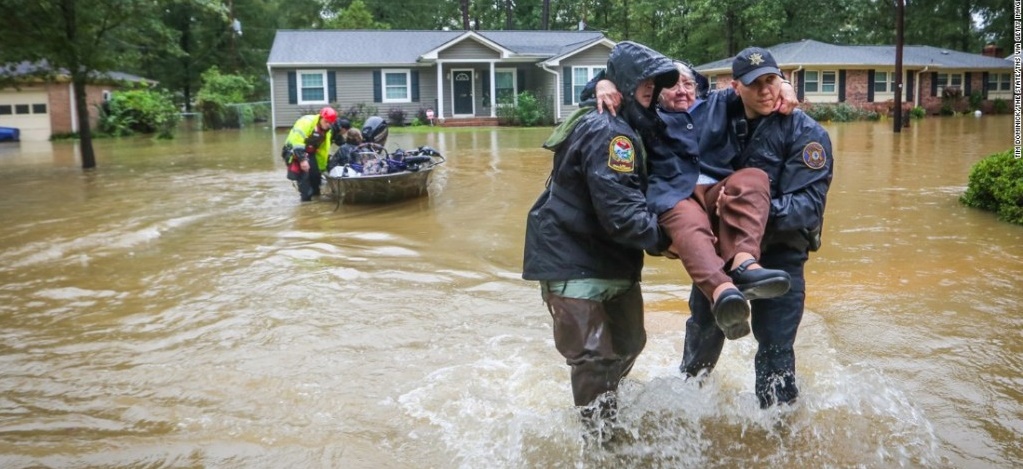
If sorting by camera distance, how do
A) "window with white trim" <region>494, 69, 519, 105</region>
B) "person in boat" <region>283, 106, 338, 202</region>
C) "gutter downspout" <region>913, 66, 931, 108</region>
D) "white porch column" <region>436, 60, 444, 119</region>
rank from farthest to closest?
"gutter downspout" <region>913, 66, 931, 108</region>
"window with white trim" <region>494, 69, 519, 105</region>
"white porch column" <region>436, 60, 444, 119</region>
"person in boat" <region>283, 106, 338, 202</region>

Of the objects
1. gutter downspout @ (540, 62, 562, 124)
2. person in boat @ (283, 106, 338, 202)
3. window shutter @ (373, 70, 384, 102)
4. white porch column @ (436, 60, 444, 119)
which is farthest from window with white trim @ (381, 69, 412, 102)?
person in boat @ (283, 106, 338, 202)

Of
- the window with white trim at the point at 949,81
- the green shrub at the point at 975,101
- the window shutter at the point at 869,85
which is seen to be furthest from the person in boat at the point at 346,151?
the green shrub at the point at 975,101

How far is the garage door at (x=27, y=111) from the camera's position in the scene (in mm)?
32188

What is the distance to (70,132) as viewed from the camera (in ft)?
106

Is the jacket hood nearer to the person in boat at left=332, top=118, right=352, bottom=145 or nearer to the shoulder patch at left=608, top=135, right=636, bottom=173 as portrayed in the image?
the shoulder patch at left=608, top=135, right=636, bottom=173

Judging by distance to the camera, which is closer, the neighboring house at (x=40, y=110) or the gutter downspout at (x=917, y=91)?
the neighboring house at (x=40, y=110)

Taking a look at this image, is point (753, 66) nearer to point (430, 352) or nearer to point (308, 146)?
point (430, 352)

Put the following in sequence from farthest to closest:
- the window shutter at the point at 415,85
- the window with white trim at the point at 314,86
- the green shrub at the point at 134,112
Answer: the window shutter at the point at 415,85 → the window with white trim at the point at 314,86 → the green shrub at the point at 134,112

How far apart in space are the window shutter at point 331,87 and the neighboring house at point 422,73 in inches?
1.6

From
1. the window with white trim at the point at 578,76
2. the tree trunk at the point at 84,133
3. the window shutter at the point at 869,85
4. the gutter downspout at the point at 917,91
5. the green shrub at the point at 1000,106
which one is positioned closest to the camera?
the tree trunk at the point at 84,133

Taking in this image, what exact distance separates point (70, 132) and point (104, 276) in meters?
27.7

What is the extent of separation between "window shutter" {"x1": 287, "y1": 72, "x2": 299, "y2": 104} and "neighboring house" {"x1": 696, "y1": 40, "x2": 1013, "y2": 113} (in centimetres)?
1828

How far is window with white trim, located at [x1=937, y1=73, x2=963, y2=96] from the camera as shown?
39.5 meters

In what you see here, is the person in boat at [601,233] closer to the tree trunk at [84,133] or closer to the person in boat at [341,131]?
the person in boat at [341,131]
